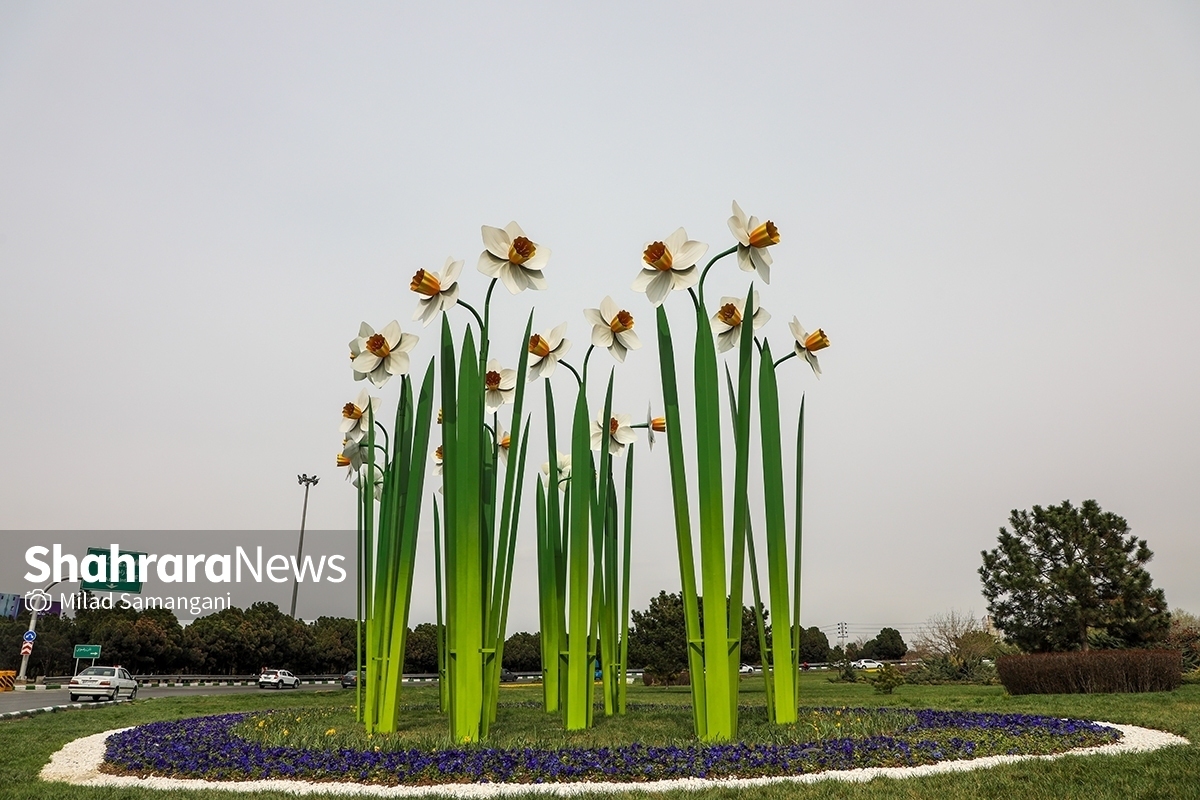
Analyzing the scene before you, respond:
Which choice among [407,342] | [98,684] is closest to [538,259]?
[407,342]

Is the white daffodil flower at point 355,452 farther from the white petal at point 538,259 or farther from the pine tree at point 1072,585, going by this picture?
the pine tree at point 1072,585

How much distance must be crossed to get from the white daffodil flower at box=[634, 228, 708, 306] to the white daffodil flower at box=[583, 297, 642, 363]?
104 cm

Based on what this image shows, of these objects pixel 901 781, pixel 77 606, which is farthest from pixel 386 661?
pixel 77 606

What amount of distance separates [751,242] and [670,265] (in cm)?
90

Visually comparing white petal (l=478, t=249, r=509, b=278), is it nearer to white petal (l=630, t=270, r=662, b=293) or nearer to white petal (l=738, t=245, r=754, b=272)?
white petal (l=630, t=270, r=662, b=293)

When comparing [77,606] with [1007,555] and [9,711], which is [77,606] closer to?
[9,711]

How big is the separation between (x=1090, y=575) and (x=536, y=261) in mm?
27551

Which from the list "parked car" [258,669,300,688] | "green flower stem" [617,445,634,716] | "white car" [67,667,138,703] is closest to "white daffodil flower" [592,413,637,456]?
"green flower stem" [617,445,634,716]

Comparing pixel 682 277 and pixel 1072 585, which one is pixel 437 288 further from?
pixel 1072 585

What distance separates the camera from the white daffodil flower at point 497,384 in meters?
10.8

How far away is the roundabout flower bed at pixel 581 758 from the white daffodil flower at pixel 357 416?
3.88m

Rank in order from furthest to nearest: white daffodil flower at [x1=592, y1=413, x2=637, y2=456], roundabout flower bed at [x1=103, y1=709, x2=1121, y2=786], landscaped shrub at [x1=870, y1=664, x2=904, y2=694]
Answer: landscaped shrub at [x1=870, y1=664, x2=904, y2=694] < white daffodil flower at [x1=592, y1=413, x2=637, y2=456] < roundabout flower bed at [x1=103, y1=709, x2=1121, y2=786]

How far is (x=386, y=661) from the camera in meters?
9.56

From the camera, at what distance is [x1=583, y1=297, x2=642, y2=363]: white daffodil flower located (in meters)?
10.2
